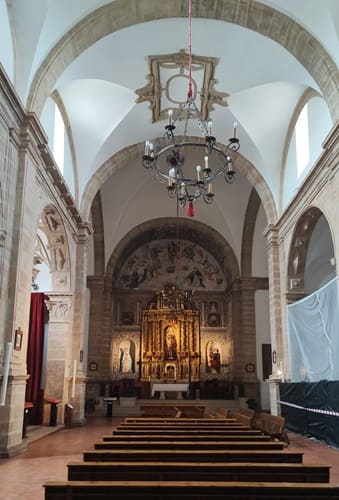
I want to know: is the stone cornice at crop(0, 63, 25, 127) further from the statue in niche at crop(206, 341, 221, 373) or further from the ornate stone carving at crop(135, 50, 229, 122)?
the statue in niche at crop(206, 341, 221, 373)

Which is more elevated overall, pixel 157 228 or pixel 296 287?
pixel 157 228

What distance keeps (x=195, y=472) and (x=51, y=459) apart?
17.9 ft

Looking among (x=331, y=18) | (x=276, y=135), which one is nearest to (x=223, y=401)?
(x=276, y=135)

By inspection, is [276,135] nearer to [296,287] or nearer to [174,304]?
[296,287]

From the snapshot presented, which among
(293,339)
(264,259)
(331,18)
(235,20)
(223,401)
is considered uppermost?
(235,20)

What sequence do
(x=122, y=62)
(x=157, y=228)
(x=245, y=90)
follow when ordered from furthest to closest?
(x=157, y=228), (x=245, y=90), (x=122, y=62)

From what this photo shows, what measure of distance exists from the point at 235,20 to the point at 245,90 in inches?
107

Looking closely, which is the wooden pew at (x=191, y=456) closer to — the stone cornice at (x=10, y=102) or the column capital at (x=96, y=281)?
the stone cornice at (x=10, y=102)

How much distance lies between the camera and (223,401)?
71.5 ft

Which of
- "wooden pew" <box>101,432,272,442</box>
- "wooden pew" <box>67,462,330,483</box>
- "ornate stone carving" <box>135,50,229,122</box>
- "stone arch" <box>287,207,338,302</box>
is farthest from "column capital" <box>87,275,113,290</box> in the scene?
"wooden pew" <box>67,462,330,483</box>

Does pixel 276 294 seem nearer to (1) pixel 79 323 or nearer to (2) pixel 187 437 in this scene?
(1) pixel 79 323

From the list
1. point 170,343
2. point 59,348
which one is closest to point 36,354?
point 59,348

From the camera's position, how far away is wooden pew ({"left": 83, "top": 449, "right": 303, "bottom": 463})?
466 centimetres

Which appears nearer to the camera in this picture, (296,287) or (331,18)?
(331,18)
